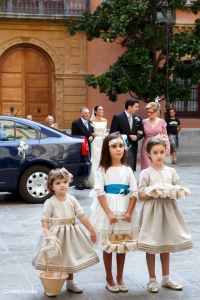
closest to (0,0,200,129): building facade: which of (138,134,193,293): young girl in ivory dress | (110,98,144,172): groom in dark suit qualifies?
(110,98,144,172): groom in dark suit

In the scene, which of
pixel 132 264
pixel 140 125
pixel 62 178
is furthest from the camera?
pixel 140 125

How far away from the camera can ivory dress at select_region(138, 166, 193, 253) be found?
617 cm

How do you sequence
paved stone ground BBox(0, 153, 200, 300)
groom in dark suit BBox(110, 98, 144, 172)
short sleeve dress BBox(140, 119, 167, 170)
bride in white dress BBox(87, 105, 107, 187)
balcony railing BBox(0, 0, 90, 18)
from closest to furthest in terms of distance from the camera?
paved stone ground BBox(0, 153, 200, 300), short sleeve dress BBox(140, 119, 167, 170), groom in dark suit BBox(110, 98, 144, 172), bride in white dress BBox(87, 105, 107, 187), balcony railing BBox(0, 0, 90, 18)

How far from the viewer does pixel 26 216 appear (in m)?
10.9

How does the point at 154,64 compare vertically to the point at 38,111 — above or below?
above

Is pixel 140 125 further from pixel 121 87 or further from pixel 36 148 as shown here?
pixel 121 87

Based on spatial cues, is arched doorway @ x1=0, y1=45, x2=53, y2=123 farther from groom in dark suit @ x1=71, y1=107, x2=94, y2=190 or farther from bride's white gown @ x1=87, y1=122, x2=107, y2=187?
groom in dark suit @ x1=71, y1=107, x2=94, y2=190

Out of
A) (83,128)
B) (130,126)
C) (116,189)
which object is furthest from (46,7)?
(116,189)

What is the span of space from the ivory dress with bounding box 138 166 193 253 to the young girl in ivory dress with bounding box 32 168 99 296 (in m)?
0.46

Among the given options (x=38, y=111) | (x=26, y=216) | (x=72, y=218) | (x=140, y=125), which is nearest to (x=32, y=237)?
(x=26, y=216)

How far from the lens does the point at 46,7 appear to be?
82.9 ft

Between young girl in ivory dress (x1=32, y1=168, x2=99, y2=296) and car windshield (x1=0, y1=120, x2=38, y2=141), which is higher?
car windshield (x1=0, y1=120, x2=38, y2=141)

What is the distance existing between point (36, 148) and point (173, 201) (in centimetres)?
631

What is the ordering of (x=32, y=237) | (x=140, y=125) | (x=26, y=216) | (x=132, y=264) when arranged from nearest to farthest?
(x=132, y=264) → (x=32, y=237) → (x=26, y=216) → (x=140, y=125)
